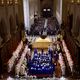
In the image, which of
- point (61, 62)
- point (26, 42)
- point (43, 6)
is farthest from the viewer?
point (43, 6)

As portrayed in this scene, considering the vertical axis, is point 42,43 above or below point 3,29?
below

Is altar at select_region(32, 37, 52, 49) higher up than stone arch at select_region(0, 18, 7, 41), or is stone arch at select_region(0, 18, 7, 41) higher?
stone arch at select_region(0, 18, 7, 41)

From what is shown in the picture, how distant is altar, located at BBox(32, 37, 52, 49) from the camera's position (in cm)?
2235

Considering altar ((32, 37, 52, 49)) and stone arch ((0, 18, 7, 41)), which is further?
altar ((32, 37, 52, 49))

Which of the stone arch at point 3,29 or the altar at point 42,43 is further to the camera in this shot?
the altar at point 42,43

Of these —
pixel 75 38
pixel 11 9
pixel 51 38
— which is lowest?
pixel 51 38

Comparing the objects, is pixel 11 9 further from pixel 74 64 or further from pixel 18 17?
pixel 74 64

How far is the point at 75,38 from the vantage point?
1605 centimetres

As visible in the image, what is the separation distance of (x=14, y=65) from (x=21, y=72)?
1008 millimetres

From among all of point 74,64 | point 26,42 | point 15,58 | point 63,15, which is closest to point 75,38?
point 74,64

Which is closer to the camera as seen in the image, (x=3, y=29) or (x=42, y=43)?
(x=3, y=29)

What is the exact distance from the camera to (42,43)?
22.7m

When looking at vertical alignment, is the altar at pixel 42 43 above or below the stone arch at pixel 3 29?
below

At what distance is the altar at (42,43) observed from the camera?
73.3 feet
